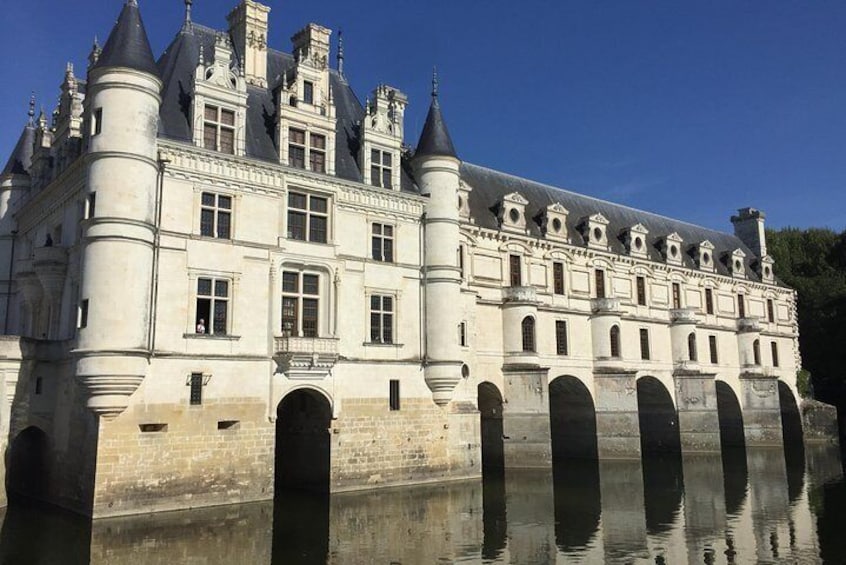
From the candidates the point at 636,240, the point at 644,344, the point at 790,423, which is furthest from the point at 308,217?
the point at 790,423

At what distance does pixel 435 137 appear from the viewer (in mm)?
30125

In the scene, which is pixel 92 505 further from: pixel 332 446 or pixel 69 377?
pixel 332 446

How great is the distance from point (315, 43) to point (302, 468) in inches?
662

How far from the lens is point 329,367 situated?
989 inches

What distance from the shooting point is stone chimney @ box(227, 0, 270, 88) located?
2745 cm

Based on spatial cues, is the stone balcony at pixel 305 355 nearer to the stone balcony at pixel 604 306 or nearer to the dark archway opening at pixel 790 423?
the stone balcony at pixel 604 306

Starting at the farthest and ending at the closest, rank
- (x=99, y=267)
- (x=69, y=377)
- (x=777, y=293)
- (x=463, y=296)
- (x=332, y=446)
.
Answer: (x=777, y=293)
(x=463, y=296)
(x=332, y=446)
(x=69, y=377)
(x=99, y=267)

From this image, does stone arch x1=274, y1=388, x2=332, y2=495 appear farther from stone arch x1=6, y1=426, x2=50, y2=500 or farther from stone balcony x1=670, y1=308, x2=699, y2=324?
stone balcony x1=670, y1=308, x2=699, y2=324

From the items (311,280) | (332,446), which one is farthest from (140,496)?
(311,280)

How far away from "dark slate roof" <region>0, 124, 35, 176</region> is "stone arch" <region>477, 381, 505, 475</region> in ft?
75.2

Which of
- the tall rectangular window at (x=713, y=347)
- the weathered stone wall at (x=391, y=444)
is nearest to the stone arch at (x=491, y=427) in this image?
the weathered stone wall at (x=391, y=444)

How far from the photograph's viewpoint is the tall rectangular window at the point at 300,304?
984 inches

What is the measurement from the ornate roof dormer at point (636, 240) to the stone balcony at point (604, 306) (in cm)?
496

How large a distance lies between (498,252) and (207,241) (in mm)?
15795
